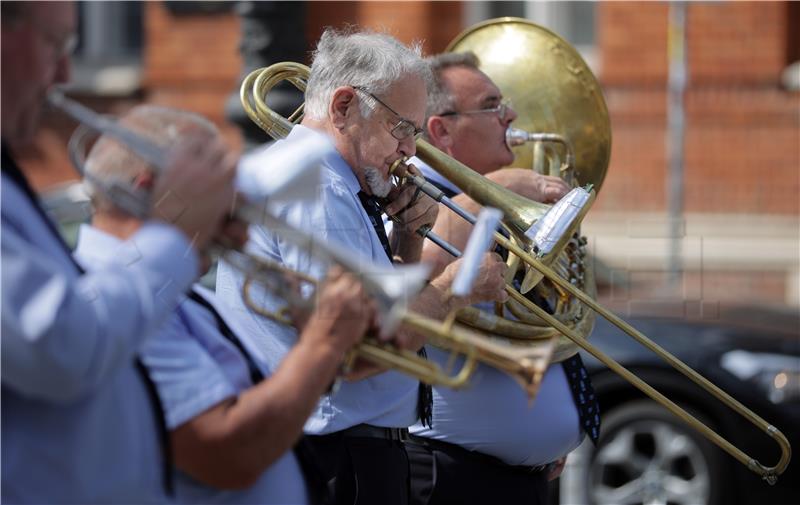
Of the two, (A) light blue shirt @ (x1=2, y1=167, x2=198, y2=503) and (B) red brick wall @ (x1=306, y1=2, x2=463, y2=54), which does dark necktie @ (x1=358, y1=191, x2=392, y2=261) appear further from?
(B) red brick wall @ (x1=306, y1=2, x2=463, y2=54)

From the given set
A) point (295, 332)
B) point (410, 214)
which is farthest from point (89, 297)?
point (410, 214)

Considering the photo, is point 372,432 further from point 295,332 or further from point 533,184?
point 533,184

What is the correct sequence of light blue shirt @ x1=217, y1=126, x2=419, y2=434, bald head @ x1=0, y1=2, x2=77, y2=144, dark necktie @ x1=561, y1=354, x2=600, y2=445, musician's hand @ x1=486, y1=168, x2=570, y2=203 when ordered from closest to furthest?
bald head @ x1=0, y1=2, x2=77, y2=144, light blue shirt @ x1=217, y1=126, x2=419, y2=434, musician's hand @ x1=486, y1=168, x2=570, y2=203, dark necktie @ x1=561, y1=354, x2=600, y2=445

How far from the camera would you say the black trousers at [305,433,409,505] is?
3.11m

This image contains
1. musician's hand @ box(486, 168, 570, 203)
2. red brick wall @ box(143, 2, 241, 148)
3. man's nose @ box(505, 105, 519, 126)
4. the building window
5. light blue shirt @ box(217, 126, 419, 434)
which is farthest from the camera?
the building window

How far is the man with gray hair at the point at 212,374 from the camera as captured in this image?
2.09 m

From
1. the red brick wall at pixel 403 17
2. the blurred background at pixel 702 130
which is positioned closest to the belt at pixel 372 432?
the blurred background at pixel 702 130

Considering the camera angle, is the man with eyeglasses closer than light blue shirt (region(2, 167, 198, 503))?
No

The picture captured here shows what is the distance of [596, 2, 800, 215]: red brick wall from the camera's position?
35.7 ft

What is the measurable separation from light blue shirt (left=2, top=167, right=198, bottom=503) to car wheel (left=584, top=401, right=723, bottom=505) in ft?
15.0

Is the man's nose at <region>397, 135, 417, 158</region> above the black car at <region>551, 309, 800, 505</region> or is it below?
above

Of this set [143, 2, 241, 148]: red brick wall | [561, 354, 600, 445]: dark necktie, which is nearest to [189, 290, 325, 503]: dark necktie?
[561, 354, 600, 445]: dark necktie

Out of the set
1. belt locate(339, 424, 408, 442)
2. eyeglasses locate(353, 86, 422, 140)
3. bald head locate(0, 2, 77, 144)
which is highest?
bald head locate(0, 2, 77, 144)

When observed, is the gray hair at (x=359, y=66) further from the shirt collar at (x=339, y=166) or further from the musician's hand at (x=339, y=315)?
the musician's hand at (x=339, y=315)
